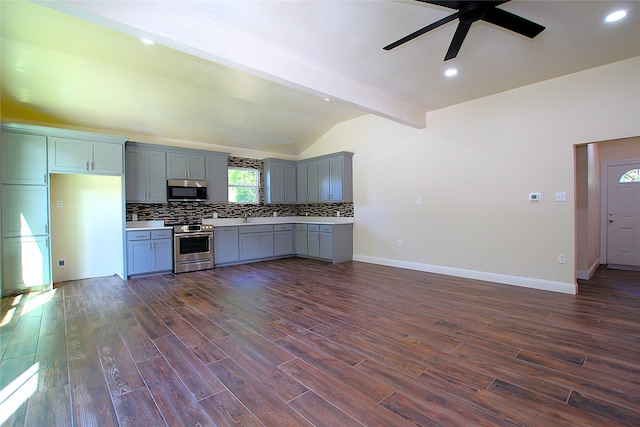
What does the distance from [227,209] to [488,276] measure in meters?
5.18

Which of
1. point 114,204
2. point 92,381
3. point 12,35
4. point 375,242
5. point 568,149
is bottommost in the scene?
point 92,381

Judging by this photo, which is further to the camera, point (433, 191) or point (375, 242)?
point (375, 242)

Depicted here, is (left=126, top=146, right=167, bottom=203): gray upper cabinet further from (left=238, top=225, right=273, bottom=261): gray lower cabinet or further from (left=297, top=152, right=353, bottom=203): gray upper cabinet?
(left=297, top=152, right=353, bottom=203): gray upper cabinet

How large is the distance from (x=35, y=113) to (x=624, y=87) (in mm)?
7840

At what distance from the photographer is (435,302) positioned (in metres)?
3.54

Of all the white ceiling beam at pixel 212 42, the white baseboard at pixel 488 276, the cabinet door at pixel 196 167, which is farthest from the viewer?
the cabinet door at pixel 196 167

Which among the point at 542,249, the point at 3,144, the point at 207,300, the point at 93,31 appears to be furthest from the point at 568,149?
the point at 3,144

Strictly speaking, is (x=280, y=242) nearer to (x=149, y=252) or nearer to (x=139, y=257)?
(x=149, y=252)

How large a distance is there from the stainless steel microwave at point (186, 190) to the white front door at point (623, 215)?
7.87 m

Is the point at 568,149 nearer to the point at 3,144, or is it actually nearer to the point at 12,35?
the point at 12,35

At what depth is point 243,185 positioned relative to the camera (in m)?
6.83

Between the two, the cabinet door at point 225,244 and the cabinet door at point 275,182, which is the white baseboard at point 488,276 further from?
the cabinet door at point 225,244

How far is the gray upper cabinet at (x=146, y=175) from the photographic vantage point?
16.9 ft

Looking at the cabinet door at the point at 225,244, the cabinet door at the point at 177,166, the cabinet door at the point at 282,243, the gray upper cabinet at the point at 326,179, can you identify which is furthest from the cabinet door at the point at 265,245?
the cabinet door at the point at 177,166
